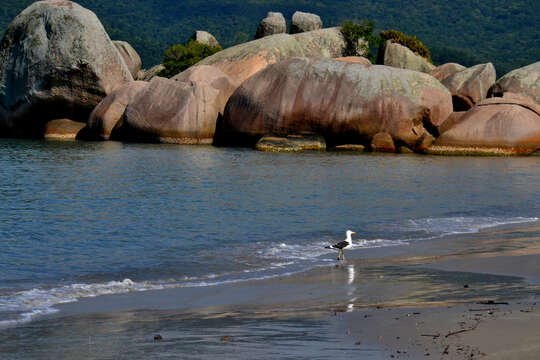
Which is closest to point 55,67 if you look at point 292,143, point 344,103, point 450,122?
point 292,143

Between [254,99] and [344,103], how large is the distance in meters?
3.99

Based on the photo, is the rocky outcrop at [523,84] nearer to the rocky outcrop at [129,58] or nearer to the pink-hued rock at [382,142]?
the pink-hued rock at [382,142]

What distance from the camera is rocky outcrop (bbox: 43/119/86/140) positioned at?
3881 centimetres

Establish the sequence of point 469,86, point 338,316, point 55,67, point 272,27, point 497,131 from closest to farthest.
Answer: point 338,316
point 497,131
point 55,67
point 469,86
point 272,27

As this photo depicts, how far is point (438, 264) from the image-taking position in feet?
31.2

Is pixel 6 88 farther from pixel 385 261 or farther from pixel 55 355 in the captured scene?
pixel 55 355

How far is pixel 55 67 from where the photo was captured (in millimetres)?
37250

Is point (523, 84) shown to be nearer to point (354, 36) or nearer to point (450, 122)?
point (450, 122)

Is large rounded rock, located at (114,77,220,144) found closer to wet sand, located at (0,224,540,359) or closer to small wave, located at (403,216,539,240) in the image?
small wave, located at (403,216,539,240)

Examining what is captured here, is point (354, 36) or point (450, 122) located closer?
point (450, 122)

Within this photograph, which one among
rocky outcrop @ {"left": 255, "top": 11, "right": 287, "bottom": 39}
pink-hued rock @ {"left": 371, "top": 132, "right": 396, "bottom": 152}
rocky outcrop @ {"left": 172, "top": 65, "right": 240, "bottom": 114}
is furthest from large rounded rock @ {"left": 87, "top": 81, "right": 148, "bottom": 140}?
rocky outcrop @ {"left": 255, "top": 11, "right": 287, "bottom": 39}

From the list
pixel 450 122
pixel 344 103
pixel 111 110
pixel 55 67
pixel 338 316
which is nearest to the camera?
pixel 338 316

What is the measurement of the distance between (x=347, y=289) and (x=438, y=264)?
203 centimetres

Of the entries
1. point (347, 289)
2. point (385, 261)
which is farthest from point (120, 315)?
point (385, 261)
